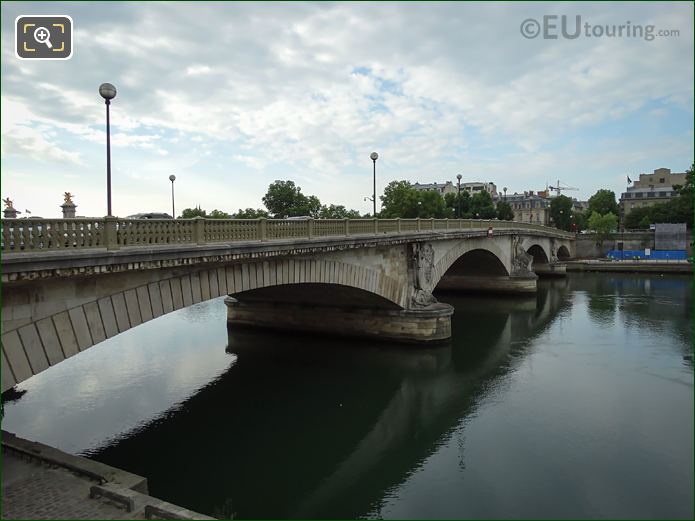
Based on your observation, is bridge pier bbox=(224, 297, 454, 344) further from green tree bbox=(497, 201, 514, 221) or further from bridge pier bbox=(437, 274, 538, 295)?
green tree bbox=(497, 201, 514, 221)

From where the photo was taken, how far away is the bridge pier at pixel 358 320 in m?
27.0

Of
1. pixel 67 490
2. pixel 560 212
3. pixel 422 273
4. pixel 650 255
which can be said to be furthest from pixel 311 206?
pixel 67 490

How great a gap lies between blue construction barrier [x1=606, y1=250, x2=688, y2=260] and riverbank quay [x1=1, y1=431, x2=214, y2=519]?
82053 millimetres

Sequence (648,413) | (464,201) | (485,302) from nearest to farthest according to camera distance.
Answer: (648,413) → (485,302) → (464,201)

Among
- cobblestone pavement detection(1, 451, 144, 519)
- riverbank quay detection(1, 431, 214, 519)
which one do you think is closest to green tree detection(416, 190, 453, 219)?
riverbank quay detection(1, 431, 214, 519)

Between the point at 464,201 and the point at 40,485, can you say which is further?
the point at 464,201

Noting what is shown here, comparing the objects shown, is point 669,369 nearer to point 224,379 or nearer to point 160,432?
point 224,379

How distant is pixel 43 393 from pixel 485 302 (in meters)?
35.3

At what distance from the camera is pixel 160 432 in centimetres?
1628

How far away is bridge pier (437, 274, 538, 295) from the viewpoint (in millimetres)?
48844

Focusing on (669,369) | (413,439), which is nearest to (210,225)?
(413,439)

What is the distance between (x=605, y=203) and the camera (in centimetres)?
13100

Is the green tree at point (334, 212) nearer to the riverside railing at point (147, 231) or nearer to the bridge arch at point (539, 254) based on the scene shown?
the bridge arch at point (539, 254)

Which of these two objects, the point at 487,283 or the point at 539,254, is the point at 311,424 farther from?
the point at 539,254
